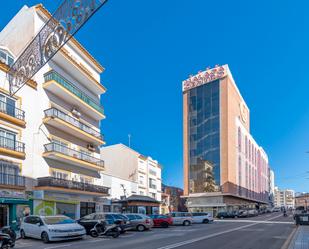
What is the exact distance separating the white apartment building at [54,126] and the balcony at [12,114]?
74mm

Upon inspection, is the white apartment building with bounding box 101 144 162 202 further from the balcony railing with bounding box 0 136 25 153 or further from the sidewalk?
the sidewalk

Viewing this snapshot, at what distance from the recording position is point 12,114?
30266 millimetres

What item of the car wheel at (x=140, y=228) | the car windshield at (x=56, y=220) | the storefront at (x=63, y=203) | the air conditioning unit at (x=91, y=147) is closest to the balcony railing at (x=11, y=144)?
the storefront at (x=63, y=203)

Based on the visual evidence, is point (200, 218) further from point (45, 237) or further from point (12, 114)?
point (45, 237)

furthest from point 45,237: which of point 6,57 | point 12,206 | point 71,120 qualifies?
point 71,120

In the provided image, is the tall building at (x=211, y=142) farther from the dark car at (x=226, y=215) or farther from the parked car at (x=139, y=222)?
the parked car at (x=139, y=222)

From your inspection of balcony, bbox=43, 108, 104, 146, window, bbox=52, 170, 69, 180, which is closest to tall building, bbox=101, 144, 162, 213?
balcony, bbox=43, 108, 104, 146

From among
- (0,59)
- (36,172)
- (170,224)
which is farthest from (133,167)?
(0,59)

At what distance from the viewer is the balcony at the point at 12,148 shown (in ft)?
93.8

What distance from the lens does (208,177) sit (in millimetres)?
84125

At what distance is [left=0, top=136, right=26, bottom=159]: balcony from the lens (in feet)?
93.8

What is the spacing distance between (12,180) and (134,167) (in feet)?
115

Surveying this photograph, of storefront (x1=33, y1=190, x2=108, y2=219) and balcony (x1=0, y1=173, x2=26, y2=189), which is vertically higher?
balcony (x1=0, y1=173, x2=26, y2=189)

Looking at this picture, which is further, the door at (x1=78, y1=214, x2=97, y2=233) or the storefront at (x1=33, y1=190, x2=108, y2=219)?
the storefront at (x1=33, y1=190, x2=108, y2=219)
